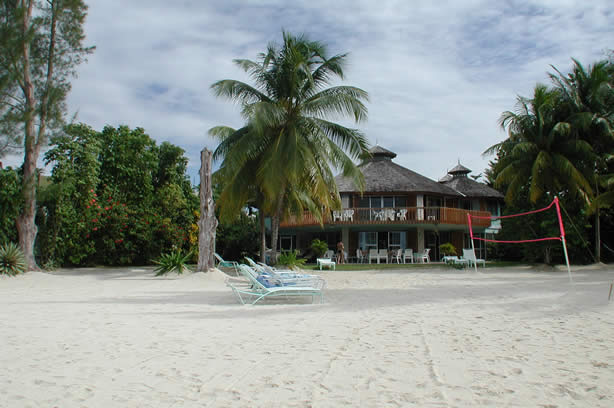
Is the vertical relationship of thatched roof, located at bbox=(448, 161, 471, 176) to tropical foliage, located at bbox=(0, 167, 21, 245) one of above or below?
above

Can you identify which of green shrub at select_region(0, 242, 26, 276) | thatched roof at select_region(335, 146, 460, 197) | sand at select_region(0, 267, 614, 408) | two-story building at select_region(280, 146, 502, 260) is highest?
thatched roof at select_region(335, 146, 460, 197)

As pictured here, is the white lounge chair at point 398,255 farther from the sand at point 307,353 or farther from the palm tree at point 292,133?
the sand at point 307,353

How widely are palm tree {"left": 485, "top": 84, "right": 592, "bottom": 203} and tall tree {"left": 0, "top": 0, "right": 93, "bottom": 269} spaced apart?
18.5 m

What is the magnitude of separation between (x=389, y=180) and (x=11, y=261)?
68.8ft

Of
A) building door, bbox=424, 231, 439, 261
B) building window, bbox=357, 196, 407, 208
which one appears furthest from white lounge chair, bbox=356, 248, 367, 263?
building door, bbox=424, 231, 439, 261

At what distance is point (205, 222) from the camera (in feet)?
53.3

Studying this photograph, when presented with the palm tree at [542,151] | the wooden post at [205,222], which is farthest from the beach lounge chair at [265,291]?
the palm tree at [542,151]

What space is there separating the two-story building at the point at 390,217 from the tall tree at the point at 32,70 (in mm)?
13030

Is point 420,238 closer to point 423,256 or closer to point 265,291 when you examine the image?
point 423,256

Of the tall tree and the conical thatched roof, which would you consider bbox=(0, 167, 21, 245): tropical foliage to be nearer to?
the tall tree

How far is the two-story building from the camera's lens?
27.5 m

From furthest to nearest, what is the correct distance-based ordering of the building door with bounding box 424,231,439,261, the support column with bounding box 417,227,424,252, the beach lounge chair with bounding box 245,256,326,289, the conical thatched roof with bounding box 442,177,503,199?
the conical thatched roof with bounding box 442,177,503,199
the building door with bounding box 424,231,439,261
the support column with bounding box 417,227,424,252
the beach lounge chair with bounding box 245,256,326,289

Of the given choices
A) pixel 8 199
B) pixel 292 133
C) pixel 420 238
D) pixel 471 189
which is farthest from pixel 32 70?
pixel 471 189

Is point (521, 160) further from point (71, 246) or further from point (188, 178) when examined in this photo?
point (71, 246)
